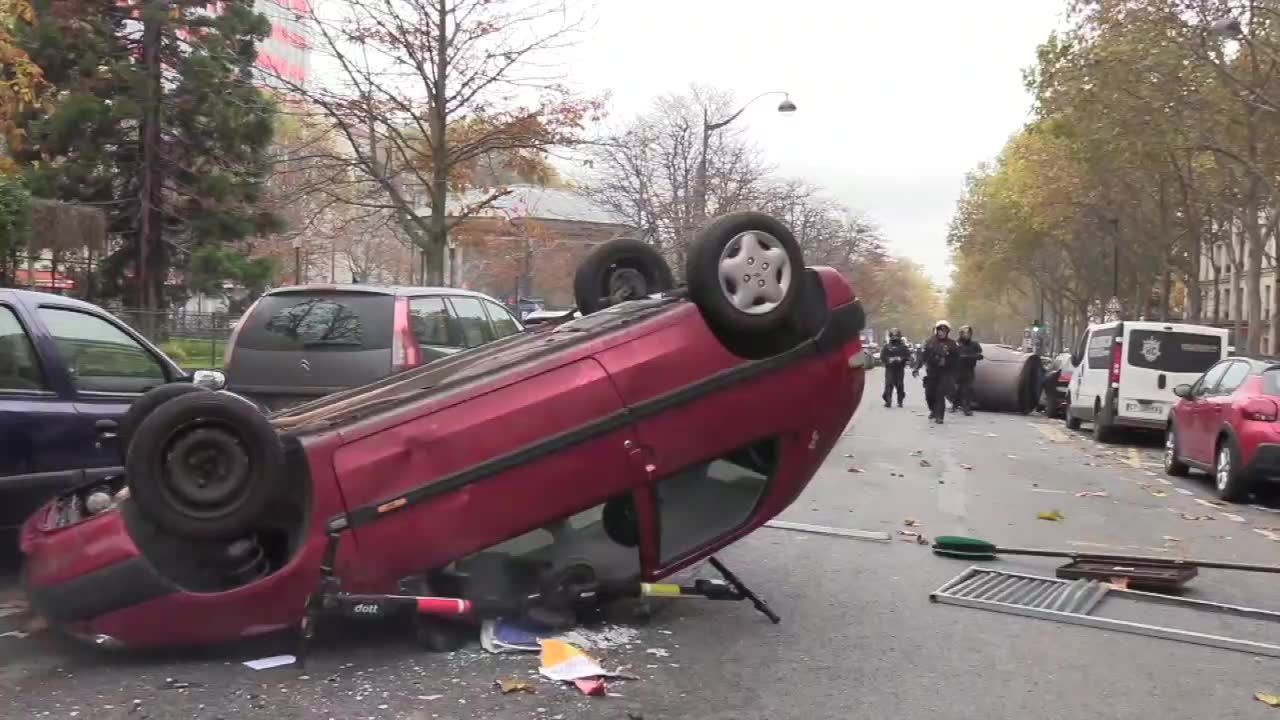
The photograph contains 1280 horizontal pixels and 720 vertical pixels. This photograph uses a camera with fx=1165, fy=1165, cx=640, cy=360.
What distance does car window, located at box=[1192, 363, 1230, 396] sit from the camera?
1297 centimetres

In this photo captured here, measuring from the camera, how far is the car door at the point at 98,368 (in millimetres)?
6297

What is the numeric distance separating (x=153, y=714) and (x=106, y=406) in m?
2.67

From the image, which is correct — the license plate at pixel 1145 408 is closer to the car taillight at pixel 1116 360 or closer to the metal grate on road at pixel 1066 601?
the car taillight at pixel 1116 360

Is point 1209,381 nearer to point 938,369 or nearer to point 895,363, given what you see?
point 938,369

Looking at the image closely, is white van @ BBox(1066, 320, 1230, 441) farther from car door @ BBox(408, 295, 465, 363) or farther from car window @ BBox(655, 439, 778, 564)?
car window @ BBox(655, 439, 778, 564)

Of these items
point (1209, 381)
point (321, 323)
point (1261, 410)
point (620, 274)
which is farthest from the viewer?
point (1209, 381)

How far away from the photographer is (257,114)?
2553 cm

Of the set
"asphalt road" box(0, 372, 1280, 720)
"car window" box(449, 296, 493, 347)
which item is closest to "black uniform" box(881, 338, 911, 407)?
"car window" box(449, 296, 493, 347)

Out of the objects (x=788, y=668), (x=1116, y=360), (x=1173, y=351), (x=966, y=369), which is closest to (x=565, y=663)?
(x=788, y=668)

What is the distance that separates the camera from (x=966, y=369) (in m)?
23.2

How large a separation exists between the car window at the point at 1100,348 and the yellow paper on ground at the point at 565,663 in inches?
586

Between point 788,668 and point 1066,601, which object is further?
point 1066,601

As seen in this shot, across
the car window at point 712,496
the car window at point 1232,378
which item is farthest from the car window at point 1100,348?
the car window at point 712,496

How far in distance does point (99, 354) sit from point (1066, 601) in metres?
5.65
